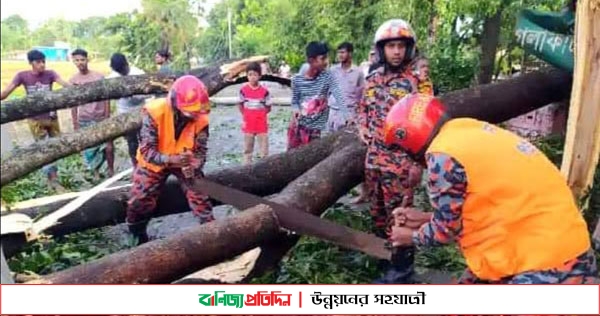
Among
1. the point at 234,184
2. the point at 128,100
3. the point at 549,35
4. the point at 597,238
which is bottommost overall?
the point at 597,238

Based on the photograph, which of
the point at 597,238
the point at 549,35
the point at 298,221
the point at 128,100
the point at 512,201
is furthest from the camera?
the point at 549,35

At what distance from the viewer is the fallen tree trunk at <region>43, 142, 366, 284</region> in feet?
7.35

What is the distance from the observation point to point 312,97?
2689 millimetres

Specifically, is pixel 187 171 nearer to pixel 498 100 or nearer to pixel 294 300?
pixel 294 300

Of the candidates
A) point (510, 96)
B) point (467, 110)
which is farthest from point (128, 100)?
point (510, 96)

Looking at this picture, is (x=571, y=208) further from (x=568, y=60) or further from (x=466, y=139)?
(x=568, y=60)

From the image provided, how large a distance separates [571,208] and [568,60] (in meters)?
1.79

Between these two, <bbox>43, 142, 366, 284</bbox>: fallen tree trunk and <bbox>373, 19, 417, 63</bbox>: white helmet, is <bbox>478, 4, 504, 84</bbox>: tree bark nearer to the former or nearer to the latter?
<bbox>373, 19, 417, 63</bbox>: white helmet

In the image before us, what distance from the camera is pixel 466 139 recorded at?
76.9 inches

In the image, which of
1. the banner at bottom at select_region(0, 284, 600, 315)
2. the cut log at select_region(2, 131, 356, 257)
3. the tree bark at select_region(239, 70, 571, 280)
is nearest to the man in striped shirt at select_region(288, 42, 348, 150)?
the cut log at select_region(2, 131, 356, 257)

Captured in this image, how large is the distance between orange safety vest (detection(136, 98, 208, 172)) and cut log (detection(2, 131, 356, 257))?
0.12 m

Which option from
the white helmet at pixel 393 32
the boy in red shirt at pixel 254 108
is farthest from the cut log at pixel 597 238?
the boy in red shirt at pixel 254 108

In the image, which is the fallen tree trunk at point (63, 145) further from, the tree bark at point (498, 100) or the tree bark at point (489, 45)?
the tree bark at point (489, 45)

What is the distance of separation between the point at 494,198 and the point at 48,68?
1.40m
